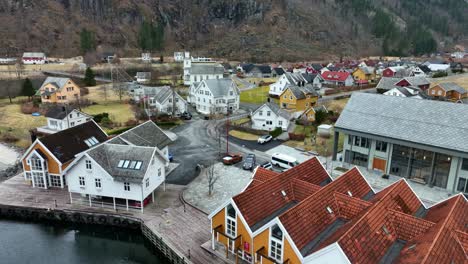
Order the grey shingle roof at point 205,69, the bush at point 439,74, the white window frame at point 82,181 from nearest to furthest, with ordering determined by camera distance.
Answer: the white window frame at point 82,181 → the grey shingle roof at point 205,69 → the bush at point 439,74

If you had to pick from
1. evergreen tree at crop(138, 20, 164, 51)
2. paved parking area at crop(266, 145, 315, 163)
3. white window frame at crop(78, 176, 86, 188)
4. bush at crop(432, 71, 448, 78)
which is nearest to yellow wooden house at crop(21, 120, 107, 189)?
white window frame at crop(78, 176, 86, 188)

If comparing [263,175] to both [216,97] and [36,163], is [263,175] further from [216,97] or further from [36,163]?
[216,97]

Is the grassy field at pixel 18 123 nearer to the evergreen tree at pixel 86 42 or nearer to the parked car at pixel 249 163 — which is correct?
the parked car at pixel 249 163

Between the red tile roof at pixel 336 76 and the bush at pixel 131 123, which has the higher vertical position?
the red tile roof at pixel 336 76

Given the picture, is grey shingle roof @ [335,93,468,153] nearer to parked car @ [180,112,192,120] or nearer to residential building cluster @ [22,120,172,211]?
residential building cluster @ [22,120,172,211]

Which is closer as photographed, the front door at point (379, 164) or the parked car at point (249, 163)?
the front door at point (379, 164)

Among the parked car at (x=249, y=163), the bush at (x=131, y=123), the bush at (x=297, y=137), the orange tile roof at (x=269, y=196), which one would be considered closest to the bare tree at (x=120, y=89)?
the bush at (x=131, y=123)
